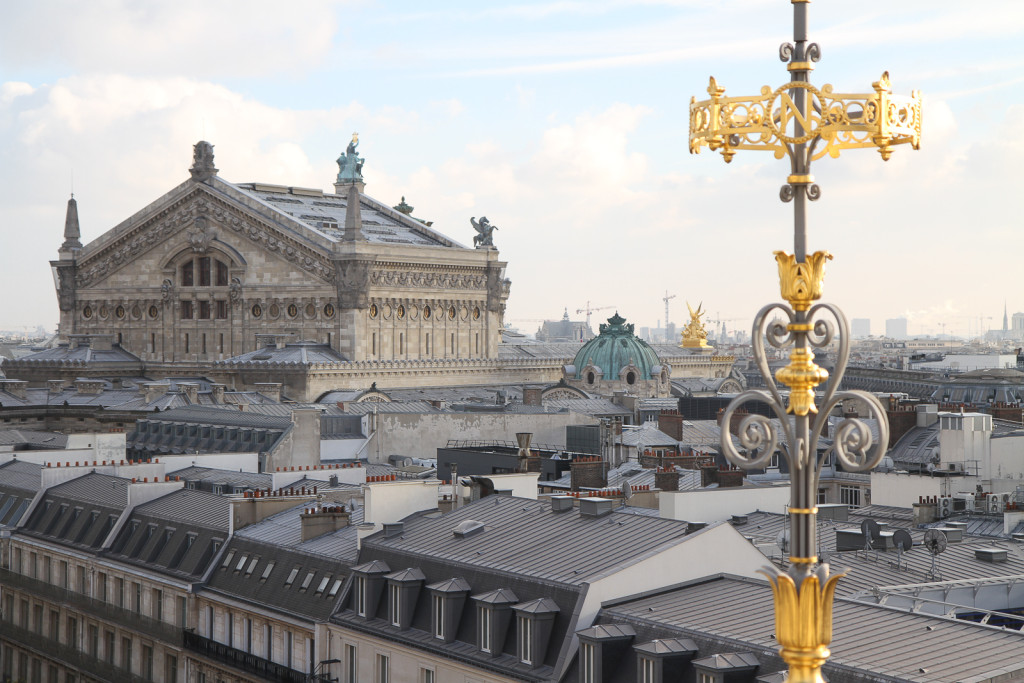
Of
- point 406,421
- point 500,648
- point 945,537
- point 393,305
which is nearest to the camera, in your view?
point 500,648

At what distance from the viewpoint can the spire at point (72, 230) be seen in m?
125

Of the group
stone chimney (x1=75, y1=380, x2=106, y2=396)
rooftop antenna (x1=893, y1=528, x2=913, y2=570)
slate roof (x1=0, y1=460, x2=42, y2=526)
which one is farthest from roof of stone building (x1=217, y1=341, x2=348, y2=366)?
rooftop antenna (x1=893, y1=528, x2=913, y2=570)

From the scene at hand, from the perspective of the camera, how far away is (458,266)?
11738cm

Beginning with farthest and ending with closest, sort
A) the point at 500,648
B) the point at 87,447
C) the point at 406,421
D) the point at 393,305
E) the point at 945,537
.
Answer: the point at 393,305 → the point at 406,421 → the point at 87,447 → the point at 945,537 → the point at 500,648

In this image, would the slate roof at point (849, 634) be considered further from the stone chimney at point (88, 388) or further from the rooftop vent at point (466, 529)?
the stone chimney at point (88, 388)

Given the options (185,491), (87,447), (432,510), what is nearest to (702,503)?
(432,510)

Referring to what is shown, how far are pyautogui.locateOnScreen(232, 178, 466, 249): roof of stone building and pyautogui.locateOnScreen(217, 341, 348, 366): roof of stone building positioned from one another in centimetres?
750

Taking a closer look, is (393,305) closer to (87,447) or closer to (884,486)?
(87,447)

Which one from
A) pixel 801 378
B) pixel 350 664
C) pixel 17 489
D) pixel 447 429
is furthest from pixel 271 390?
pixel 801 378

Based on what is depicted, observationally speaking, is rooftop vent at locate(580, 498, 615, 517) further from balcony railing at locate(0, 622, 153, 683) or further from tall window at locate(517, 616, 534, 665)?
balcony railing at locate(0, 622, 153, 683)

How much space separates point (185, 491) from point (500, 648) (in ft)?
69.5

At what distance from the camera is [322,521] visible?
4153 centimetres

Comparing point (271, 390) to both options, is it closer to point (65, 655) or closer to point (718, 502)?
point (65, 655)

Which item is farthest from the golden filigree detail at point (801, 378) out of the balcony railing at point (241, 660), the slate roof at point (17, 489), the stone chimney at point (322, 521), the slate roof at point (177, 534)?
the slate roof at point (17, 489)
